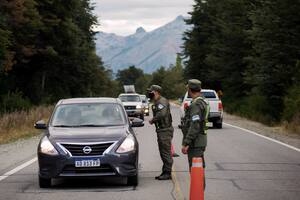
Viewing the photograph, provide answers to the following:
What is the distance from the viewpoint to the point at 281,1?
32625 millimetres

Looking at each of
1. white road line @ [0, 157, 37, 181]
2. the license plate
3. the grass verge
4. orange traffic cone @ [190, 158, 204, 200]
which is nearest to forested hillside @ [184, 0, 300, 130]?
the grass verge

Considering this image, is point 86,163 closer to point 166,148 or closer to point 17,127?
point 166,148

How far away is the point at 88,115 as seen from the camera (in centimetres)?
1221

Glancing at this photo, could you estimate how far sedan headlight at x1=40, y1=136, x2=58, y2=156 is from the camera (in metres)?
10.8

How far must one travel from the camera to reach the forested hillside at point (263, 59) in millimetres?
32719

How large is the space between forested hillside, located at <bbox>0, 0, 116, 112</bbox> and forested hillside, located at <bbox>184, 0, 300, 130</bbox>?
12852mm

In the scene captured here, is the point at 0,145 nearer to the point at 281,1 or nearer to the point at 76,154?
the point at 76,154

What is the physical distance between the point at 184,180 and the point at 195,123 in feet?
10.1

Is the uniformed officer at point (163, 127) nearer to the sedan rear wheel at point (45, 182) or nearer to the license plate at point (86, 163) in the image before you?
the license plate at point (86, 163)

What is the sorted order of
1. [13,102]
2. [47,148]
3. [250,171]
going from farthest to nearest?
[13,102], [250,171], [47,148]

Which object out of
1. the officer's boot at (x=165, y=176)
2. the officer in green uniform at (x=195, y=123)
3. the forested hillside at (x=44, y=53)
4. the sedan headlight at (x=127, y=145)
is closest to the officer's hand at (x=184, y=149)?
the officer in green uniform at (x=195, y=123)

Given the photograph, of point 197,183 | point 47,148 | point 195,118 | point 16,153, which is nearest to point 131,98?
point 16,153

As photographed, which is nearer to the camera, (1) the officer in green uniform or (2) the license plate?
(1) the officer in green uniform

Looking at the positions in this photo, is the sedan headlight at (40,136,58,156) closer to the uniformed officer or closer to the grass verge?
the uniformed officer
